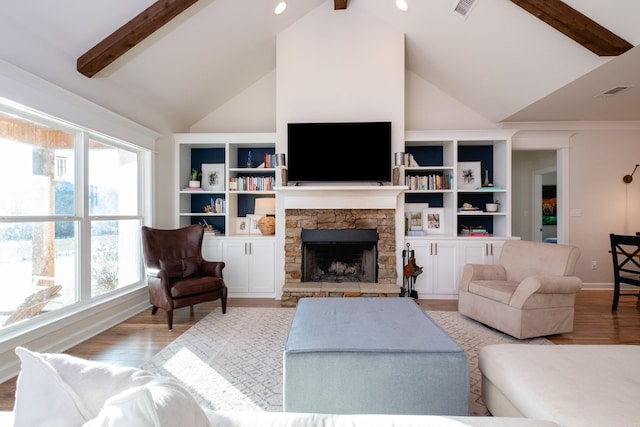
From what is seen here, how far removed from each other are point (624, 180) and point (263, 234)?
215 inches

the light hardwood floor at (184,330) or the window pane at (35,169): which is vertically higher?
the window pane at (35,169)

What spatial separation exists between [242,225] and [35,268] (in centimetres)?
248

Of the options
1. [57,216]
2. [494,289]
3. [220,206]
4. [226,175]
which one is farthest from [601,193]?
[57,216]

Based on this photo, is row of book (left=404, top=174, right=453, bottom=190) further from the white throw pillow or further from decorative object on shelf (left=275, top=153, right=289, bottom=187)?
the white throw pillow

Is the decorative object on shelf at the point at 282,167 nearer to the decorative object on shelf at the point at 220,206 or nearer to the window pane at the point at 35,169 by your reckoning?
the decorative object on shelf at the point at 220,206

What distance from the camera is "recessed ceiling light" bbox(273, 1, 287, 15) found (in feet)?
11.8

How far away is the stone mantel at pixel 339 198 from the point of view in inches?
155

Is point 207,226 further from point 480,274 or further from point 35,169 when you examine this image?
point 480,274

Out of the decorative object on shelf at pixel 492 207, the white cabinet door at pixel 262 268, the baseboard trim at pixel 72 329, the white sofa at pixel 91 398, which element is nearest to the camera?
the white sofa at pixel 91 398

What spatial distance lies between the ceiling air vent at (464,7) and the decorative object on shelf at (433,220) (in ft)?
8.15

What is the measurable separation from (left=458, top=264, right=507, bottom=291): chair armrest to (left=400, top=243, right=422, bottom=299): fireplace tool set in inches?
24.0

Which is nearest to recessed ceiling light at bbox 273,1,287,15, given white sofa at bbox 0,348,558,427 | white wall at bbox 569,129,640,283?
white sofa at bbox 0,348,558,427

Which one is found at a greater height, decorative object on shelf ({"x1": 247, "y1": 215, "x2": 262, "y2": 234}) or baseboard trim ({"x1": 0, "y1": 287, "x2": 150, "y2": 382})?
decorative object on shelf ({"x1": 247, "y1": 215, "x2": 262, "y2": 234})

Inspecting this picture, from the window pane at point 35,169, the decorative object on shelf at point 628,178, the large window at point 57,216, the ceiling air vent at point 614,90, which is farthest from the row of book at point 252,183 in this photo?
the decorative object on shelf at point 628,178
